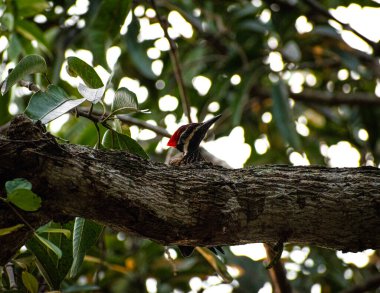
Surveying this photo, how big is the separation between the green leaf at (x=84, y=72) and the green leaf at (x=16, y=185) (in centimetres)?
62

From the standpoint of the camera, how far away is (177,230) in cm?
198

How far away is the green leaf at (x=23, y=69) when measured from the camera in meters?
2.11

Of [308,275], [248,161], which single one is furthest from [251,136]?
[308,275]

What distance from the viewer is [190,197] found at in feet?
6.62

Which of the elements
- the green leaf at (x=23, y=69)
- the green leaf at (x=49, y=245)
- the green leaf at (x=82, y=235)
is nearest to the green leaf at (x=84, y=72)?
the green leaf at (x=23, y=69)

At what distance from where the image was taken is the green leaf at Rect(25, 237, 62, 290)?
2170mm

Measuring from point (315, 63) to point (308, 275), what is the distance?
5.65 feet

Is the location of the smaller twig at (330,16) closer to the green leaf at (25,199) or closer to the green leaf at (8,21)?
the green leaf at (8,21)

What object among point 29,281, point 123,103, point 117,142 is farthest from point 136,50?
point 29,281

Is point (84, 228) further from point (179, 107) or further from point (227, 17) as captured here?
point (227, 17)

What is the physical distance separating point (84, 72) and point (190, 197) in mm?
610

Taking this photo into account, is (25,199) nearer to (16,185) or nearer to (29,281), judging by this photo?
(16,185)

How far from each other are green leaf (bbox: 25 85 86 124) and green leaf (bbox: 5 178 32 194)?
0.25 m

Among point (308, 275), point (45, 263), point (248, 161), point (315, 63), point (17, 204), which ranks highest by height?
point (17, 204)
